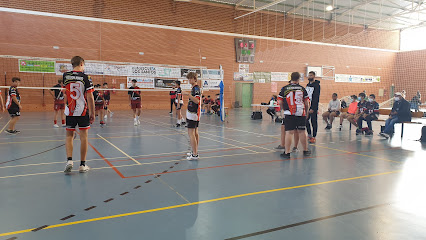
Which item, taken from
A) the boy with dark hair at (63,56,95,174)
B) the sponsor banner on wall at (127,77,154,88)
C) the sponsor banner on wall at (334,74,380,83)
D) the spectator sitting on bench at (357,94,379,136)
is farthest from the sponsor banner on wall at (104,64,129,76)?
the sponsor banner on wall at (334,74,380,83)

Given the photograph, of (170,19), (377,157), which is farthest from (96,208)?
(170,19)

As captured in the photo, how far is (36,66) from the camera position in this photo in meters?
18.6

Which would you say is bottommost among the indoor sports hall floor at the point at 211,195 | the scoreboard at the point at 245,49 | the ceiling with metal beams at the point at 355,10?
the indoor sports hall floor at the point at 211,195

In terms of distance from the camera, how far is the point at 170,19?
74.4 ft

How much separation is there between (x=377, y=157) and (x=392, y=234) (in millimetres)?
4227

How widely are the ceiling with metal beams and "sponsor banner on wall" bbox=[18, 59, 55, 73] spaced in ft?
43.8

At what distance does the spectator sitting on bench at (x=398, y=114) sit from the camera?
9.56 metres

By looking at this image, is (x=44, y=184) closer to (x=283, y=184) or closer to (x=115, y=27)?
(x=283, y=184)

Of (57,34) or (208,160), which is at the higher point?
(57,34)

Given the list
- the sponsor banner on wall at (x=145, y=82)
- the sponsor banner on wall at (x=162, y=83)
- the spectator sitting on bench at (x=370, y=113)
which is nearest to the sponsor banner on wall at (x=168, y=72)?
the sponsor banner on wall at (x=162, y=83)

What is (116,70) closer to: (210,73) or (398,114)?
(210,73)

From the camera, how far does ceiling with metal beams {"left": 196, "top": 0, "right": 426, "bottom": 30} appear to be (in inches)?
971

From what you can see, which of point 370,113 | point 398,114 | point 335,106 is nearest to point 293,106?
point 398,114

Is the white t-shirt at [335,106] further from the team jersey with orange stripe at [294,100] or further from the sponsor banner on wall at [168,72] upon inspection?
the sponsor banner on wall at [168,72]
